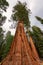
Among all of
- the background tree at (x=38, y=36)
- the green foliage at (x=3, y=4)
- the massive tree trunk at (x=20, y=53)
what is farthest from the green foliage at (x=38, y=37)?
the massive tree trunk at (x=20, y=53)

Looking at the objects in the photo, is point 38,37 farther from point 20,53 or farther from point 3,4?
point 20,53

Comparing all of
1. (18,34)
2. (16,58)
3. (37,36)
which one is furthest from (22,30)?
(37,36)

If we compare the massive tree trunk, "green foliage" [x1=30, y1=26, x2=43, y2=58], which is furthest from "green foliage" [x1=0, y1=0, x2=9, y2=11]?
the massive tree trunk

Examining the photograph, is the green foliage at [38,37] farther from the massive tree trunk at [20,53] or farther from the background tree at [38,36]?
the massive tree trunk at [20,53]

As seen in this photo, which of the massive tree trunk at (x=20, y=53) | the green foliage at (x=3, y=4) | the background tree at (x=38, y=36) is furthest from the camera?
the green foliage at (x=3, y=4)

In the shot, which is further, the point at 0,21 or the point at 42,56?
the point at 0,21

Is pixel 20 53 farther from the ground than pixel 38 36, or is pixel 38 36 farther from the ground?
pixel 38 36

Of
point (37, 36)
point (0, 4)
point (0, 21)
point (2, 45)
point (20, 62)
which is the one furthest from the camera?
point (0, 21)

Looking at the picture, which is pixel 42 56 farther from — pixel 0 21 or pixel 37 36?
pixel 0 21

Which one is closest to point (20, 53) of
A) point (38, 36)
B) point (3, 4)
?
point (38, 36)

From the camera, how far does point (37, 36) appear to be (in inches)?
1004

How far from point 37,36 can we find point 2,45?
570 centimetres

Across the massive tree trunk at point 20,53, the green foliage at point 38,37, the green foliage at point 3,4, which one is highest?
the green foliage at point 3,4

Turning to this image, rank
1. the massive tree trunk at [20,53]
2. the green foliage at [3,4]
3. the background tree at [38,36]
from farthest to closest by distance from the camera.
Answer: the green foliage at [3,4], the background tree at [38,36], the massive tree trunk at [20,53]
